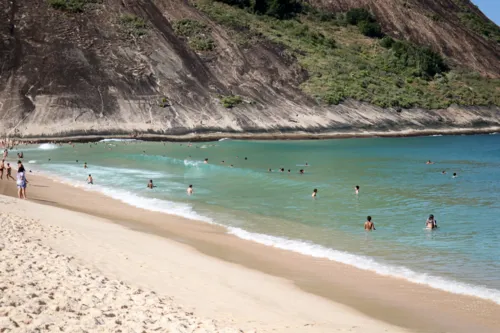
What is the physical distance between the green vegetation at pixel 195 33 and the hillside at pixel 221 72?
→ 0.56 ft

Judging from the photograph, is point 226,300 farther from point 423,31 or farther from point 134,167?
point 423,31

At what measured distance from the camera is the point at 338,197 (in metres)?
26.6

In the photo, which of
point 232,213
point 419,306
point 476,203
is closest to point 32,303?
point 419,306

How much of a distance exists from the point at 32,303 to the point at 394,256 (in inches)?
388

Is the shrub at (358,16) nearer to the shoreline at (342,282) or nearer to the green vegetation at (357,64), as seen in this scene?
the green vegetation at (357,64)

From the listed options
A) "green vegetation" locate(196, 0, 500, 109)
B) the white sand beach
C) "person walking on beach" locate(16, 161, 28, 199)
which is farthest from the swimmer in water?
"green vegetation" locate(196, 0, 500, 109)

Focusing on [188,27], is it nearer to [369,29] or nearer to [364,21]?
[369,29]

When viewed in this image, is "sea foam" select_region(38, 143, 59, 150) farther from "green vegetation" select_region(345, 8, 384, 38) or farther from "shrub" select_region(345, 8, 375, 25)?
"shrub" select_region(345, 8, 375, 25)

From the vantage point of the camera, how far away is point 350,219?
20688mm

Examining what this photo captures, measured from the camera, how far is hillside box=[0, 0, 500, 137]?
66.4 metres

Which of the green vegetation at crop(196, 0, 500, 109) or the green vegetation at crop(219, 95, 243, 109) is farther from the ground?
the green vegetation at crop(196, 0, 500, 109)

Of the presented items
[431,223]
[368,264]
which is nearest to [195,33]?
[431,223]

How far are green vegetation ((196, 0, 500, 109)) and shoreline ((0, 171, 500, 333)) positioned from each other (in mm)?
62660

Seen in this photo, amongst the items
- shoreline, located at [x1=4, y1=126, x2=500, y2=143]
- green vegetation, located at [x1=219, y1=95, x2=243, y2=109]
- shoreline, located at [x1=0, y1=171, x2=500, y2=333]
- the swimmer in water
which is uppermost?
green vegetation, located at [x1=219, y1=95, x2=243, y2=109]
